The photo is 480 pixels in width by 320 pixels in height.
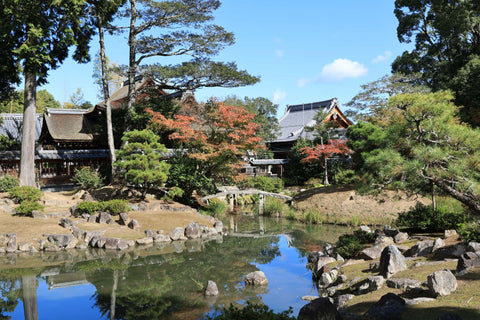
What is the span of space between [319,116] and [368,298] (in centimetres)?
2016

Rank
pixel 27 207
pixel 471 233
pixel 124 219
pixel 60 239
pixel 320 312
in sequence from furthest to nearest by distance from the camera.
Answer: pixel 124 219
pixel 27 207
pixel 60 239
pixel 471 233
pixel 320 312

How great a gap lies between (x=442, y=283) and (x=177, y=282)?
6.08 metres

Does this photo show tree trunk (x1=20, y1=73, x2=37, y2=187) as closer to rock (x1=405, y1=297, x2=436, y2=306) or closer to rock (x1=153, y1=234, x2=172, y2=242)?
rock (x1=153, y1=234, x2=172, y2=242)

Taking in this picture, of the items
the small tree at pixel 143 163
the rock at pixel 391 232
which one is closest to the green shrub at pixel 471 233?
the rock at pixel 391 232

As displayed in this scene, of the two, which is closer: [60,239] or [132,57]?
[60,239]

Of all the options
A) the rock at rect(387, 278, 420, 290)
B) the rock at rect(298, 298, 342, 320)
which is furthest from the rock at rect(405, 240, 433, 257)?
the rock at rect(298, 298, 342, 320)

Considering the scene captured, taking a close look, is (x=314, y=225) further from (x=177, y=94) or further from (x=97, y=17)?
(x=97, y=17)

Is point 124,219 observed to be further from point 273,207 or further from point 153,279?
point 273,207

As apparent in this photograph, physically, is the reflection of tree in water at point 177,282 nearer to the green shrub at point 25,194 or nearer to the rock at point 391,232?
the rock at point 391,232

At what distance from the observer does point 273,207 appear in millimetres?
19719

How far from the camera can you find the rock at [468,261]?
6439 millimetres

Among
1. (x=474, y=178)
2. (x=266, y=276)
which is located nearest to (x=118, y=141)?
(x=266, y=276)

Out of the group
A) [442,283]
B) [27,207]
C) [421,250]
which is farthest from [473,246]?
[27,207]

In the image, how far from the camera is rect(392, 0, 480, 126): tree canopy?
18250 mm
